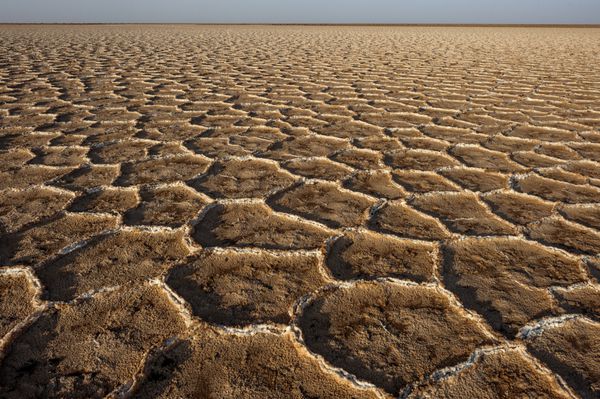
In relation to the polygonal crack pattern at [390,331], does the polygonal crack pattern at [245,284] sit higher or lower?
lower

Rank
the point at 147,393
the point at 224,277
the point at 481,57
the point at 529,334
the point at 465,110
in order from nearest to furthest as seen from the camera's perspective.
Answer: the point at 147,393 → the point at 529,334 → the point at 224,277 → the point at 465,110 → the point at 481,57

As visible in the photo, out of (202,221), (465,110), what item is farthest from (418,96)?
(202,221)

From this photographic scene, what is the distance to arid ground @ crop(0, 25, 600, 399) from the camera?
0.83m

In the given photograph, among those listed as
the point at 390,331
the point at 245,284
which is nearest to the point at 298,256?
the point at 245,284

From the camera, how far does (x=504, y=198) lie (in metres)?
1.57

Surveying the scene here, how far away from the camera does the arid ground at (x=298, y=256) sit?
83 centimetres

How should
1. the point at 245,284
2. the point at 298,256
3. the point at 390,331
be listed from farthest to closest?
1. the point at 298,256
2. the point at 245,284
3. the point at 390,331

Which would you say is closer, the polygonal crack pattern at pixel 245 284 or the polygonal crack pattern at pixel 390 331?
the polygonal crack pattern at pixel 390 331

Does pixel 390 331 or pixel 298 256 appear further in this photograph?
pixel 298 256

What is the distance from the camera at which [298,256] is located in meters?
1.19

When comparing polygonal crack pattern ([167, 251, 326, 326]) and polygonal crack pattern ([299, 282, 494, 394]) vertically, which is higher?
polygonal crack pattern ([299, 282, 494, 394])

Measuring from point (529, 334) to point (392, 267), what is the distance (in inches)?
13.7

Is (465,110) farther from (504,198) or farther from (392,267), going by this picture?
(392,267)

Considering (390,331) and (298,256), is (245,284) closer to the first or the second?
(298,256)
